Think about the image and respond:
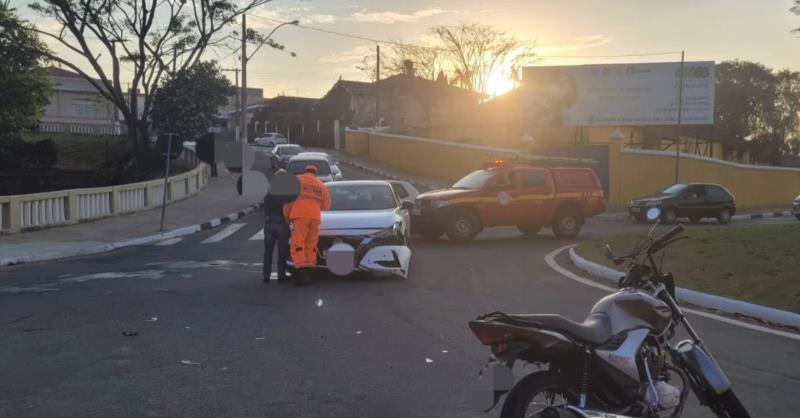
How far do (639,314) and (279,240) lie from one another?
6.83m

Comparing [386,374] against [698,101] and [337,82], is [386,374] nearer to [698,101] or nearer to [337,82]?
[698,101]

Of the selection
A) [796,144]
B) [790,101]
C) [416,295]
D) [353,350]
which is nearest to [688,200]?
[416,295]

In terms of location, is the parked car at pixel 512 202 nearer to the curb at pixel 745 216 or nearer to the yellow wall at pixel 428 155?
the curb at pixel 745 216

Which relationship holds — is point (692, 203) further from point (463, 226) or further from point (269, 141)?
point (269, 141)

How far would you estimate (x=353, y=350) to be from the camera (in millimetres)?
6598

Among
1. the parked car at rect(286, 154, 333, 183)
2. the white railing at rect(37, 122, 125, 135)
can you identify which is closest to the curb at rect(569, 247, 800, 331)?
the parked car at rect(286, 154, 333, 183)

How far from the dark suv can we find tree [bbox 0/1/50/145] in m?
25.6

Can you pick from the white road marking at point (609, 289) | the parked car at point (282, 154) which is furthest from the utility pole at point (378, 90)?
the white road marking at point (609, 289)

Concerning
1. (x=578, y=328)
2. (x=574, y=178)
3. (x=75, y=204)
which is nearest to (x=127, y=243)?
(x=75, y=204)

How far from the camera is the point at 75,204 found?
1945 cm

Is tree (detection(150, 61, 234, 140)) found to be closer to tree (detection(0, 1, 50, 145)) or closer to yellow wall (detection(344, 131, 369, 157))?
tree (detection(0, 1, 50, 145))

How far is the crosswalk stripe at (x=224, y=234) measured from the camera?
1683cm

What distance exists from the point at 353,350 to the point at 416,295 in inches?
112

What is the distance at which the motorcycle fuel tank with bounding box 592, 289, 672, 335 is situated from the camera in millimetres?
4137
